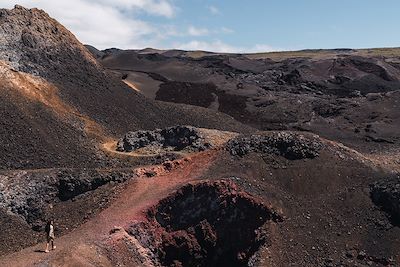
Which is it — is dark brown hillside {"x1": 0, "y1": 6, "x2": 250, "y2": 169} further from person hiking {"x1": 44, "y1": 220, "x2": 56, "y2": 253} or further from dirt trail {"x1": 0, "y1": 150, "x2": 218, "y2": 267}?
person hiking {"x1": 44, "y1": 220, "x2": 56, "y2": 253}

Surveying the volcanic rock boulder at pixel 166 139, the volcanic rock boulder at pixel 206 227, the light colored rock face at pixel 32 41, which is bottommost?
the volcanic rock boulder at pixel 206 227

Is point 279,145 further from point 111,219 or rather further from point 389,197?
point 111,219

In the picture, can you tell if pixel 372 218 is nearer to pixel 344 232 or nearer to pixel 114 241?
pixel 344 232

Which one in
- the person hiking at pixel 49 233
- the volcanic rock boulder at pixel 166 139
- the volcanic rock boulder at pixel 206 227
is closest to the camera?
the person hiking at pixel 49 233

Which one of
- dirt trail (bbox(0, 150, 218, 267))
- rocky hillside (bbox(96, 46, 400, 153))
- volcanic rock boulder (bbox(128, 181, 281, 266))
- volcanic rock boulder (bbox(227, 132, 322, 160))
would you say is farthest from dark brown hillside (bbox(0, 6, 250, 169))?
rocky hillside (bbox(96, 46, 400, 153))

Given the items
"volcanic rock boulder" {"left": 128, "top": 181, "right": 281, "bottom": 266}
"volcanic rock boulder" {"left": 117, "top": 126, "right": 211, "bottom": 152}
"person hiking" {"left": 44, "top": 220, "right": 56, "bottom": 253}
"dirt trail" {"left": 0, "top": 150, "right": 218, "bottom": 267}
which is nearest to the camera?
"dirt trail" {"left": 0, "top": 150, "right": 218, "bottom": 267}

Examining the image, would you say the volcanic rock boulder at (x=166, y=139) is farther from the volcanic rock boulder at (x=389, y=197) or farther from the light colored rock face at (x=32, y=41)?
the volcanic rock boulder at (x=389, y=197)

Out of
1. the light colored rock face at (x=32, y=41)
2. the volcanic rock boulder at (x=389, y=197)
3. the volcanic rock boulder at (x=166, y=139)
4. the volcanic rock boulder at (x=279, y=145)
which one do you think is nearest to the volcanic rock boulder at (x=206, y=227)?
the volcanic rock boulder at (x=279, y=145)
